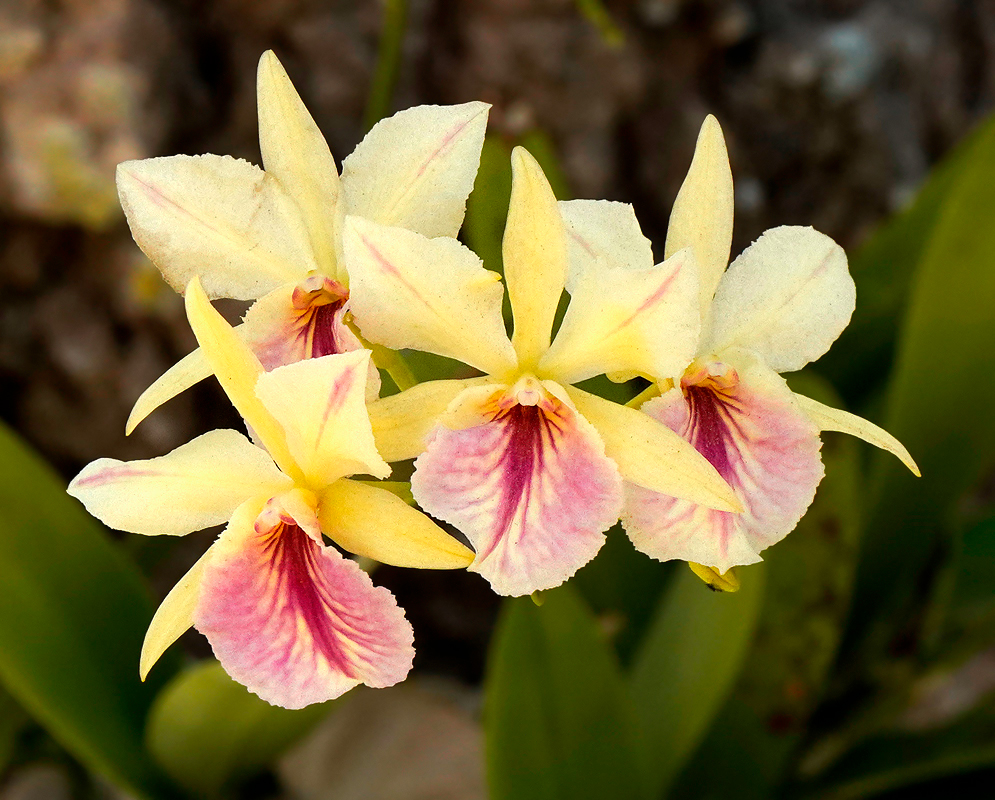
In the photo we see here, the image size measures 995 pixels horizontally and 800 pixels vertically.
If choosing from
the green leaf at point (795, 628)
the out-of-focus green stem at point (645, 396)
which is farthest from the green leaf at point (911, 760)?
the out-of-focus green stem at point (645, 396)

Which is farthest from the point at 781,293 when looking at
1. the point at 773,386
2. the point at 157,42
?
the point at 157,42

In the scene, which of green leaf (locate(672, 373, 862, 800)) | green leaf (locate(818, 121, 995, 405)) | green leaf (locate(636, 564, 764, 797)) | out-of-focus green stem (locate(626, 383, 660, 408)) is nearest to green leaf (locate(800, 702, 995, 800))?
green leaf (locate(672, 373, 862, 800))

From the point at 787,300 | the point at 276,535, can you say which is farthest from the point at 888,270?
the point at 276,535

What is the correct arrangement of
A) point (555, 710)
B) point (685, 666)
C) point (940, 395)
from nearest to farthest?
1. point (555, 710)
2. point (685, 666)
3. point (940, 395)

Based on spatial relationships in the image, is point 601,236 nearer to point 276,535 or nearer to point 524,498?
point 524,498

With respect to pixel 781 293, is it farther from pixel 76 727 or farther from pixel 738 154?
pixel 738 154

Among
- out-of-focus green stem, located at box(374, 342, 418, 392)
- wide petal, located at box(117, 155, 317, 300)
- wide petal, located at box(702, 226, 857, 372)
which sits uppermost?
wide petal, located at box(117, 155, 317, 300)

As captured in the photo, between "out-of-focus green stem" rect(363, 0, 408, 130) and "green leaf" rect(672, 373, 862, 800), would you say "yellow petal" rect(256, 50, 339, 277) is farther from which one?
"green leaf" rect(672, 373, 862, 800)

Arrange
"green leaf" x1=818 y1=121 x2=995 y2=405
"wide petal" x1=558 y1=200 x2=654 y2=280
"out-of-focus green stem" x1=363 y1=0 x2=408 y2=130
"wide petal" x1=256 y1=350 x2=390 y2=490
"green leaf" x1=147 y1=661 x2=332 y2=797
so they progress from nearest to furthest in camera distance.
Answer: "wide petal" x1=256 y1=350 x2=390 y2=490 → "wide petal" x1=558 y1=200 x2=654 y2=280 → "green leaf" x1=147 y1=661 x2=332 y2=797 → "out-of-focus green stem" x1=363 y1=0 x2=408 y2=130 → "green leaf" x1=818 y1=121 x2=995 y2=405
